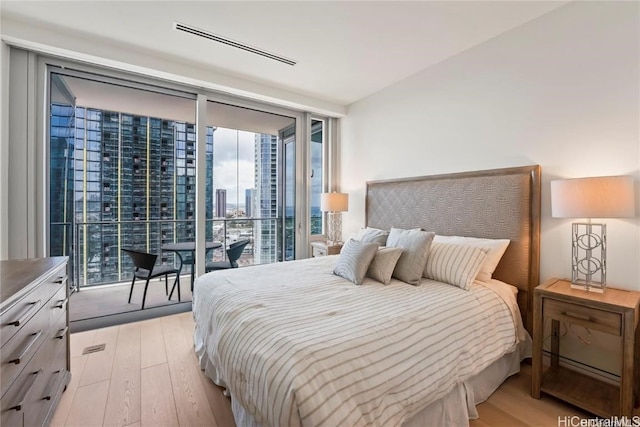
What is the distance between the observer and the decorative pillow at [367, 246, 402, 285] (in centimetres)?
222

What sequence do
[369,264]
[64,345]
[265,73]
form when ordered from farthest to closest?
[265,73] → [369,264] → [64,345]

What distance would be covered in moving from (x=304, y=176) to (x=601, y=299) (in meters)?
3.39

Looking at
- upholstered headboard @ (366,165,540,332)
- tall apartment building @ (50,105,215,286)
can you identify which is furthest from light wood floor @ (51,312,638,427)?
tall apartment building @ (50,105,215,286)

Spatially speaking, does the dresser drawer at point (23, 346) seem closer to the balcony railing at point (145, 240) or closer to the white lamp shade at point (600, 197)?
the balcony railing at point (145, 240)

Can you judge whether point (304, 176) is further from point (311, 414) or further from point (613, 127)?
point (311, 414)

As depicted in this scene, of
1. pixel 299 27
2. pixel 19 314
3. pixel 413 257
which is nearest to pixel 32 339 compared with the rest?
pixel 19 314

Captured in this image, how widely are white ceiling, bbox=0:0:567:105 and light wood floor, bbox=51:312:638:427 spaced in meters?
2.78

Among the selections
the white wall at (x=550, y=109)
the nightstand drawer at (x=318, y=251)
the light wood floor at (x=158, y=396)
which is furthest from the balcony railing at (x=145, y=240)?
the white wall at (x=550, y=109)

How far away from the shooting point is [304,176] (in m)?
4.29

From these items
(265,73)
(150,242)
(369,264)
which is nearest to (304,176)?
(265,73)

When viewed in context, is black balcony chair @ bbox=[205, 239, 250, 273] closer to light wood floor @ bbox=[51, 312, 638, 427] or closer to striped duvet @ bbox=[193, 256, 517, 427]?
light wood floor @ bbox=[51, 312, 638, 427]

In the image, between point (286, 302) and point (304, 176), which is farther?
point (304, 176)

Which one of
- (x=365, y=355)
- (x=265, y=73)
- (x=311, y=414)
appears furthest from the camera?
(x=265, y=73)

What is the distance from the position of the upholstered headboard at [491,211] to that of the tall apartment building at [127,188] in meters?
2.59
